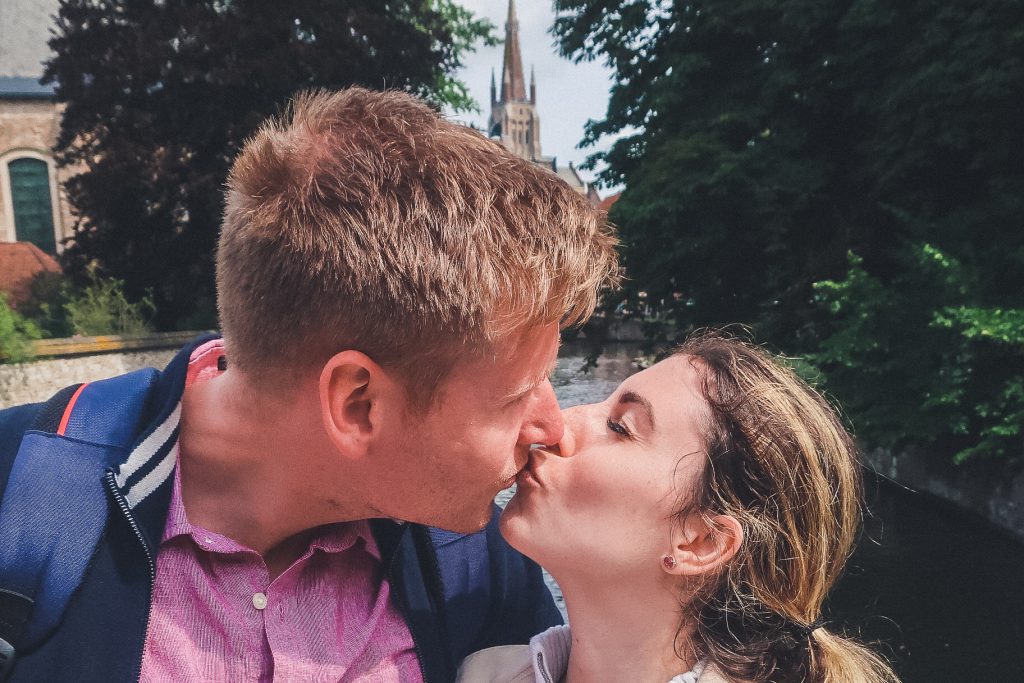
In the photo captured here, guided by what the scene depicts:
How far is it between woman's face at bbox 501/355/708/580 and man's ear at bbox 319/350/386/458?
1.65 feet

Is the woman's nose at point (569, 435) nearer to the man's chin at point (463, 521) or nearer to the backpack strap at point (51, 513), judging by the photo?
the man's chin at point (463, 521)

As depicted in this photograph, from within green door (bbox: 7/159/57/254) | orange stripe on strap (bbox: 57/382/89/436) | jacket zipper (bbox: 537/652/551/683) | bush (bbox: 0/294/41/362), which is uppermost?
green door (bbox: 7/159/57/254)

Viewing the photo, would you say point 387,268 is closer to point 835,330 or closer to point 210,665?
point 210,665

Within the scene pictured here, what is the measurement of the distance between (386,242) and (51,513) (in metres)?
0.63

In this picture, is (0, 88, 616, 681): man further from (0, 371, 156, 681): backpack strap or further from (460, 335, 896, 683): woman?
(460, 335, 896, 683): woman

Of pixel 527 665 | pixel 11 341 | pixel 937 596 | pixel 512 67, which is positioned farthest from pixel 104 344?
pixel 512 67

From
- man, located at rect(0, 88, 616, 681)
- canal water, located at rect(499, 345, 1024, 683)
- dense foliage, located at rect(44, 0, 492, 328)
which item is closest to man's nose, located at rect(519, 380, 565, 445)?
man, located at rect(0, 88, 616, 681)

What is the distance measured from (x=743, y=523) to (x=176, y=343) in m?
14.6

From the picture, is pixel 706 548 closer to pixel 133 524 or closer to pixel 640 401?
pixel 640 401

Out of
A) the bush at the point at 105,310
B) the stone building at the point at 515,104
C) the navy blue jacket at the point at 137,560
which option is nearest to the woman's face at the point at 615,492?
the navy blue jacket at the point at 137,560

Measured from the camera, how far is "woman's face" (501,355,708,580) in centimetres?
173

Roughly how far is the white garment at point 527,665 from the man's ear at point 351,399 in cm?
57

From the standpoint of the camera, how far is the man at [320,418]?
1249mm

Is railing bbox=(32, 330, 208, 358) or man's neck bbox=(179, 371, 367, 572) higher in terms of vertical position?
man's neck bbox=(179, 371, 367, 572)
